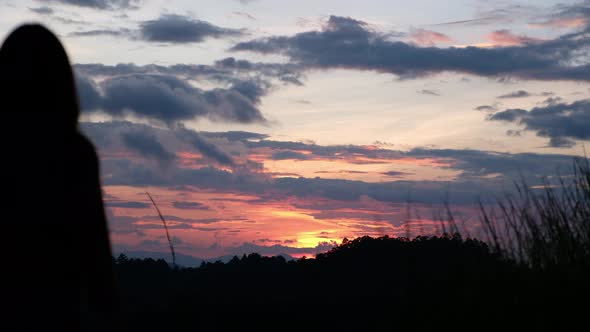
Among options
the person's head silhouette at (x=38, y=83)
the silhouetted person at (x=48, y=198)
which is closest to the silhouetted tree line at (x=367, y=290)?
the silhouetted person at (x=48, y=198)

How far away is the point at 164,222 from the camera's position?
556 centimetres

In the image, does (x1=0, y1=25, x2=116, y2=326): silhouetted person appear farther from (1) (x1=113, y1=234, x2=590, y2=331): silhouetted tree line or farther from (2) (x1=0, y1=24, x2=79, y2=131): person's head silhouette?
(1) (x1=113, y1=234, x2=590, y2=331): silhouetted tree line

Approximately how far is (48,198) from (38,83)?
619mm

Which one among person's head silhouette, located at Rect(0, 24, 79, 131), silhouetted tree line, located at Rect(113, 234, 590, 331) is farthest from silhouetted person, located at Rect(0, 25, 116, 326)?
silhouetted tree line, located at Rect(113, 234, 590, 331)

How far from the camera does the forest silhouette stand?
3.67 meters


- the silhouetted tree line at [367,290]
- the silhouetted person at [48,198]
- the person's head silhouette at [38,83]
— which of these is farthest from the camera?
the silhouetted tree line at [367,290]

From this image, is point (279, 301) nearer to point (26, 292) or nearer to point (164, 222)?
point (164, 222)

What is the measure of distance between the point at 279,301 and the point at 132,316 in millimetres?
2171

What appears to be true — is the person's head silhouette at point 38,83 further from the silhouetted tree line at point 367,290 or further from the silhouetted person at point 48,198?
the silhouetted tree line at point 367,290

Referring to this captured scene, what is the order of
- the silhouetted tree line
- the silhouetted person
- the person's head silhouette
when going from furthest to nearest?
the silhouetted tree line
the person's head silhouette
the silhouetted person

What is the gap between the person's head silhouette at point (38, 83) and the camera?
3.82 meters

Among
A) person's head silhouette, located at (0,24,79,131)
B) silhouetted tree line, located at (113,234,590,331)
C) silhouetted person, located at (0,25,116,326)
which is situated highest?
person's head silhouette, located at (0,24,79,131)

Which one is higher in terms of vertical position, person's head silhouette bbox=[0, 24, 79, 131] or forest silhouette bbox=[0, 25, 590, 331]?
person's head silhouette bbox=[0, 24, 79, 131]

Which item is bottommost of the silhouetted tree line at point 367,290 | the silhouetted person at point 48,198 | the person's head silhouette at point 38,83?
the silhouetted tree line at point 367,290
